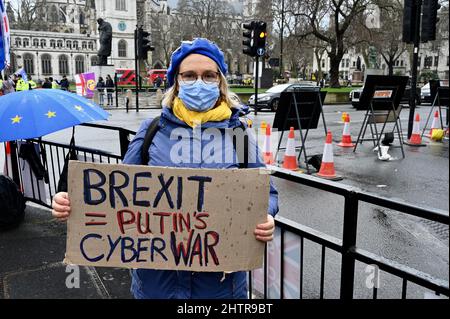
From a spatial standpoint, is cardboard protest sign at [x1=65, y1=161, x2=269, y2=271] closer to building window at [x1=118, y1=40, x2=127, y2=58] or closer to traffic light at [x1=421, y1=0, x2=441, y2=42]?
traffic light at [x1=421, y1=0, x2=441, y2=42]

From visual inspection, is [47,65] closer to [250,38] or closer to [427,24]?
[250,38]

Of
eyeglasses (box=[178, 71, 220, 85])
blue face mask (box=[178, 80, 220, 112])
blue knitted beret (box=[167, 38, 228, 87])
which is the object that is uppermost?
blue knitted beret (box=[167, 38, 228, 87])

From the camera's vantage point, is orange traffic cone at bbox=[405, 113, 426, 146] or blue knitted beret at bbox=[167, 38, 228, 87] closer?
blue knitted beret at bbox=[167, 38, 228, 87]

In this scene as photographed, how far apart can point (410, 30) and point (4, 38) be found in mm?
9758

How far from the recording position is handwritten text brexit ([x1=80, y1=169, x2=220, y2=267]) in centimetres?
195

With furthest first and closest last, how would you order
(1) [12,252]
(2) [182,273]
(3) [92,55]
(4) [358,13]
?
1. (3) [92,55]
2. (4) [358,13]
3. (1) [12,252]
4. (2) [182,273]

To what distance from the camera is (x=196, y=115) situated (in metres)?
2.13

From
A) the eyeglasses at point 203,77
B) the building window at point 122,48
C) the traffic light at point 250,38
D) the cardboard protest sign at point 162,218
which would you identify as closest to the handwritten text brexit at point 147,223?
the cardboard protest sign at point 162,218

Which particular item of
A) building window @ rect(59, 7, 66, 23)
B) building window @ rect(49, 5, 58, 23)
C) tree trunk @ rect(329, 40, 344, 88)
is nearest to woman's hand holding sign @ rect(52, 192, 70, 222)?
tree trunk @ rect(329, 40, 344, 88)

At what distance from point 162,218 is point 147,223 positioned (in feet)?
0.24

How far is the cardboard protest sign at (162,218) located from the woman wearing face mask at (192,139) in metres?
0.08
